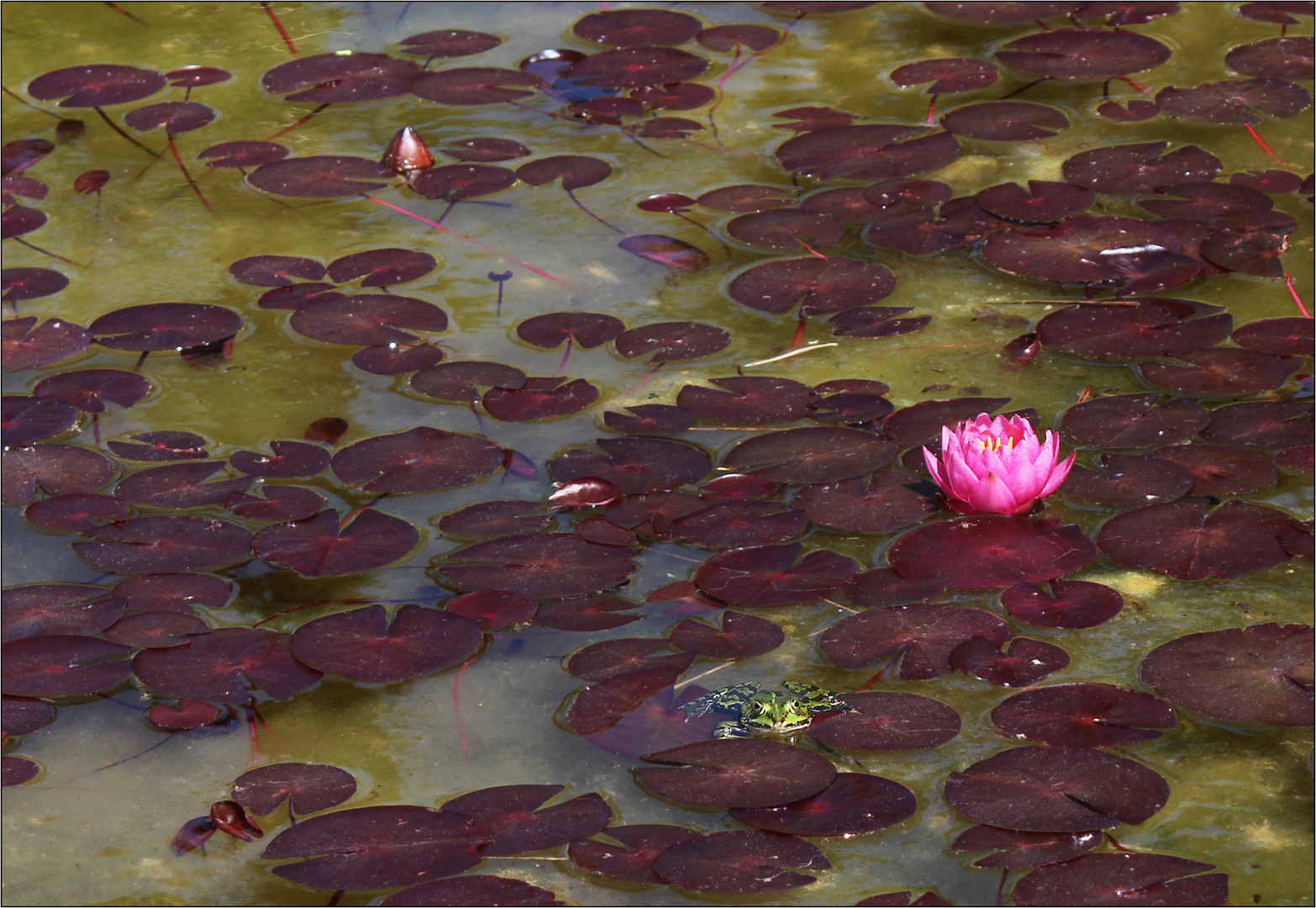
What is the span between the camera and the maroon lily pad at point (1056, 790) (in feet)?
5.95

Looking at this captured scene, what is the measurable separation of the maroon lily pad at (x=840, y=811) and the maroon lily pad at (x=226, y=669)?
0.80 m

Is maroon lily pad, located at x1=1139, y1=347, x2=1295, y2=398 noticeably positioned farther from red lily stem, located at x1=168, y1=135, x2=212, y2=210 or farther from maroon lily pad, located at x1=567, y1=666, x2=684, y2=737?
red lily stem, located at x1=168, y1=135, x2=212, y2=210

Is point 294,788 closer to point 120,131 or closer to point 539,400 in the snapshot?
point 539,400

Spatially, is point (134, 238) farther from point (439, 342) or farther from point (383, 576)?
point (383, 576)

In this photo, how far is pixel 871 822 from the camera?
1.85 m

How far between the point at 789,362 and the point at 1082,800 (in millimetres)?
1363

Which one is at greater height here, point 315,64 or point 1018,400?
point 315,64

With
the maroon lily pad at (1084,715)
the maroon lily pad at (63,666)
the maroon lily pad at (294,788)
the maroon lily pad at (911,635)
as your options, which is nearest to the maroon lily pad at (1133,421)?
the maroon lily pad at (911,635)

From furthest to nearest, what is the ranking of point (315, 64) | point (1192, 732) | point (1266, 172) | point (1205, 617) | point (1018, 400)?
point (315, 64) < point (1266, 172) < point (1018, 400) < point (1205, 617) < point (1192, 732)

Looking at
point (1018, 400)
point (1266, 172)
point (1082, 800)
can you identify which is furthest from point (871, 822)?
point (1266, 172)

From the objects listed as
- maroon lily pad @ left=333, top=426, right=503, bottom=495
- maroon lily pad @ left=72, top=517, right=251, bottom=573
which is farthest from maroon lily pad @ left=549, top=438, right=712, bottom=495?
maroon lily pad @ left=72, top=517, right=251, bottom=573

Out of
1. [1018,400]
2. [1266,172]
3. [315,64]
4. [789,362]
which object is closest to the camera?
[1018,400]

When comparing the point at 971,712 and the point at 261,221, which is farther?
the point at 261,221

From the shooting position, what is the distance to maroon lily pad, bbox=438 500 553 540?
2520mm
